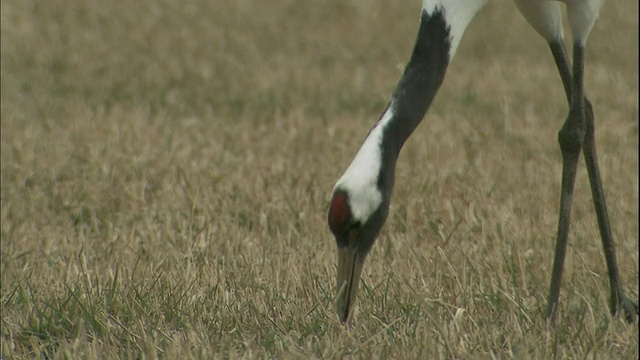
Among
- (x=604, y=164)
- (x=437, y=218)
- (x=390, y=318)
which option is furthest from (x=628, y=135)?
(x=390, y=318)

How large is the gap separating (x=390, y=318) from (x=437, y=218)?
64.9 inches

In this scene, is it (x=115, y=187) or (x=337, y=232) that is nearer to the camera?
(x=337, y=232)

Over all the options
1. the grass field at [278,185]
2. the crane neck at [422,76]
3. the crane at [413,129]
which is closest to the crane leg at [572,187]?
the crane at [413,129]

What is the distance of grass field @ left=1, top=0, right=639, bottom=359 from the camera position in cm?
391

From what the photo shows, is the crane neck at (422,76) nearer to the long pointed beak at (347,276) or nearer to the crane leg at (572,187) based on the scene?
the long pointed beak at (347,276)

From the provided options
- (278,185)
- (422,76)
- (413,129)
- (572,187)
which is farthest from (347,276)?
(278,185)

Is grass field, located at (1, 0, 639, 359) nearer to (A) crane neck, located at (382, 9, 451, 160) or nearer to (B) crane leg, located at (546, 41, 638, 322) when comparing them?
(B) crane leg, located at (546, 41, 638, 322)

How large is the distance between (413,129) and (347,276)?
0.57 m

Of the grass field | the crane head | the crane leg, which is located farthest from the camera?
the crane leg

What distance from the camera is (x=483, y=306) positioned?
4.20m


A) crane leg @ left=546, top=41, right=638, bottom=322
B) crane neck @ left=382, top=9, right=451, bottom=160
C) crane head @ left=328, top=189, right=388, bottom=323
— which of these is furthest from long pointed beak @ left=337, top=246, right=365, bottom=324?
crane leg @ left=546, top=41, right=638, bottom=322

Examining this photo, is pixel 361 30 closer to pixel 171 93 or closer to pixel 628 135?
pixel 171 93

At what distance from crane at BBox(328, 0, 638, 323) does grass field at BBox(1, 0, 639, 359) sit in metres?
0.16

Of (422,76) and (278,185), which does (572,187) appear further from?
(278,185)
